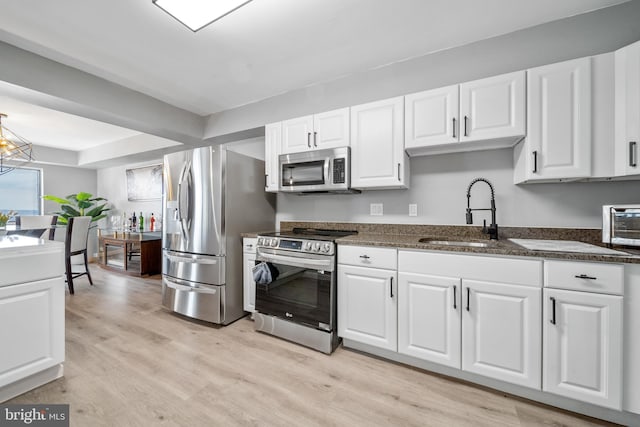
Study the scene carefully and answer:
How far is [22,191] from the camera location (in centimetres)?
523

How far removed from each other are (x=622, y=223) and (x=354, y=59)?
2236 millimetres

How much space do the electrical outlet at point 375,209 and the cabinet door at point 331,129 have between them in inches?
26.6

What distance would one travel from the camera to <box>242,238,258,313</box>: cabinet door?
8.79ft

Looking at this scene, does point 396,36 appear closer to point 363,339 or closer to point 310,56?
point 310,56

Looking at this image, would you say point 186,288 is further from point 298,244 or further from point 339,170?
point 339,170

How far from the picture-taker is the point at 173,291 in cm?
286

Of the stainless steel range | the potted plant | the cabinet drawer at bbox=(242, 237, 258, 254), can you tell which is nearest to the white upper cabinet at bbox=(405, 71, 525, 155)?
the stainless steel range

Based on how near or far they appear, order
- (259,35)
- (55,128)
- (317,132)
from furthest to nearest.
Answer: (55,128) → (317,132) → (259,35)

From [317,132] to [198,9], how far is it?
1256 mm

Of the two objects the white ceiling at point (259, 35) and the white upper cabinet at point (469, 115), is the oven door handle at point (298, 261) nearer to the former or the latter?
the white upper cabinet at point (469, 115)

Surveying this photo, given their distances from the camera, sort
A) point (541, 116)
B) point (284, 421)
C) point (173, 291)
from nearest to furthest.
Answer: point (284, 421), point (541, 116), point (173, 291)

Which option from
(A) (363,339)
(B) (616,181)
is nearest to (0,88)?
(A) (363,339)

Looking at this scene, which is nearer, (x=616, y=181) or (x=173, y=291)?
(x=616, y=181)

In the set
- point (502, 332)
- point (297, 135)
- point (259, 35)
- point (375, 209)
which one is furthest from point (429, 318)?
point (259, 35)
